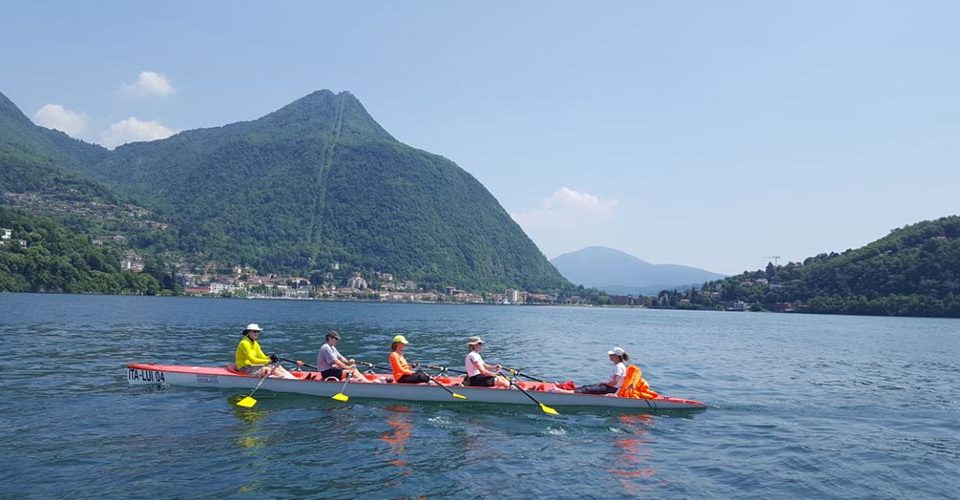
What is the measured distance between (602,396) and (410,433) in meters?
5.86

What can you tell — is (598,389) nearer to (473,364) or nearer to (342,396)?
(473,364)

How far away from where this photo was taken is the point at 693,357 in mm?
38125

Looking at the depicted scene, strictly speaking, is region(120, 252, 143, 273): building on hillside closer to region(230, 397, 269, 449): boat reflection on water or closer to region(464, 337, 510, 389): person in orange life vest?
region(230, 397, 269, 449): boat reflection on water

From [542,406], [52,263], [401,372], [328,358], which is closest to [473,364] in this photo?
[401,372]

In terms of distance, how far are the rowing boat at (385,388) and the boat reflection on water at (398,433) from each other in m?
0.77

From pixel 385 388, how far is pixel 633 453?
754cm

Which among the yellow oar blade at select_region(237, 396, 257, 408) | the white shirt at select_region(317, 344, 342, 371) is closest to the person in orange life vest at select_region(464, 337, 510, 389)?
the white shirt at select_region(317, 344, 342, 371)

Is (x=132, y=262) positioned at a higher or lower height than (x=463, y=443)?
higher

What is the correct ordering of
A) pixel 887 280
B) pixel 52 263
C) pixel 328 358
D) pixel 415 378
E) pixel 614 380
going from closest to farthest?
pixel 614 380
pixel 415 378
pixel 328 358
pixel 52 263
pixel 887 280

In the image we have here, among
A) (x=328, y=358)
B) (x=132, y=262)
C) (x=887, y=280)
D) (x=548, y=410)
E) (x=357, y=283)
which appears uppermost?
(x=887, y=280)

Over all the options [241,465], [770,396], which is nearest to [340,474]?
[241,465]

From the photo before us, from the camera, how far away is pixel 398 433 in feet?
50.4

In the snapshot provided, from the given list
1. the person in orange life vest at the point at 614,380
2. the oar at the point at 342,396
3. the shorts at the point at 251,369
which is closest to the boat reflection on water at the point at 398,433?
the oar at the point at 342,396

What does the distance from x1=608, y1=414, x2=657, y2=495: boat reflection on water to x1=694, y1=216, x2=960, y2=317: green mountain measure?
364 feet
